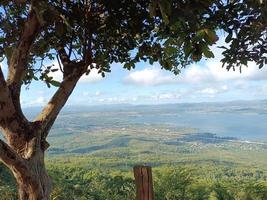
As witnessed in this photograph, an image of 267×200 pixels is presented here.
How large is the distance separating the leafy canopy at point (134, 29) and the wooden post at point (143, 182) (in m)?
1.01

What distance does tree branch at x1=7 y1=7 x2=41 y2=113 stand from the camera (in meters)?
4.44

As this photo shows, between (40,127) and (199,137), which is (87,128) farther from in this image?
(40,127)

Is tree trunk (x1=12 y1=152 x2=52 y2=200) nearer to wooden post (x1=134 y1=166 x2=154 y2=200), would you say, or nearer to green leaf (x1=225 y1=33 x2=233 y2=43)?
wooden post (x1=134 y1=166 x2=154 y2=200)

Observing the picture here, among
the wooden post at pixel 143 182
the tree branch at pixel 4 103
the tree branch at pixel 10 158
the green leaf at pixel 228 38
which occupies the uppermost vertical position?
the green leaf at pixel 228 38

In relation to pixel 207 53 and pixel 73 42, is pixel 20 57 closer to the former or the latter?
pixel 73 42

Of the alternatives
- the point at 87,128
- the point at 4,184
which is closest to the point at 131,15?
the point at 4,184

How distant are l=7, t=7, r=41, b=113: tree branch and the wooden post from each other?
1.20 m

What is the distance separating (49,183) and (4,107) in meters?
0.81

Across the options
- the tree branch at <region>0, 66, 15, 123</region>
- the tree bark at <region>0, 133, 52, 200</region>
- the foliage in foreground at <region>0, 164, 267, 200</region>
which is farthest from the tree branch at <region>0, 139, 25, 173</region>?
the foliage in foreground at <region>0, 164, 267, 200</region>

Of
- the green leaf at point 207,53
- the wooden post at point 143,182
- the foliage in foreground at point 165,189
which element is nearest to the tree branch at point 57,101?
the wooden post at point 143,182

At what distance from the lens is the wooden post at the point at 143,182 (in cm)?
427

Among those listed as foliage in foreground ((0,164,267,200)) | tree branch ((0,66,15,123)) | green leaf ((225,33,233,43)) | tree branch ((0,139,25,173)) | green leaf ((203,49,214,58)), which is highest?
green leaf ((225,33,233,43))

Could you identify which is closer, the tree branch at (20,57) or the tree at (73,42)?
the tree at (73,42)

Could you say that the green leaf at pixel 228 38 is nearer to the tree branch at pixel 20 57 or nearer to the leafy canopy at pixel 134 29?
the leafy canopy at pixel 134 29
